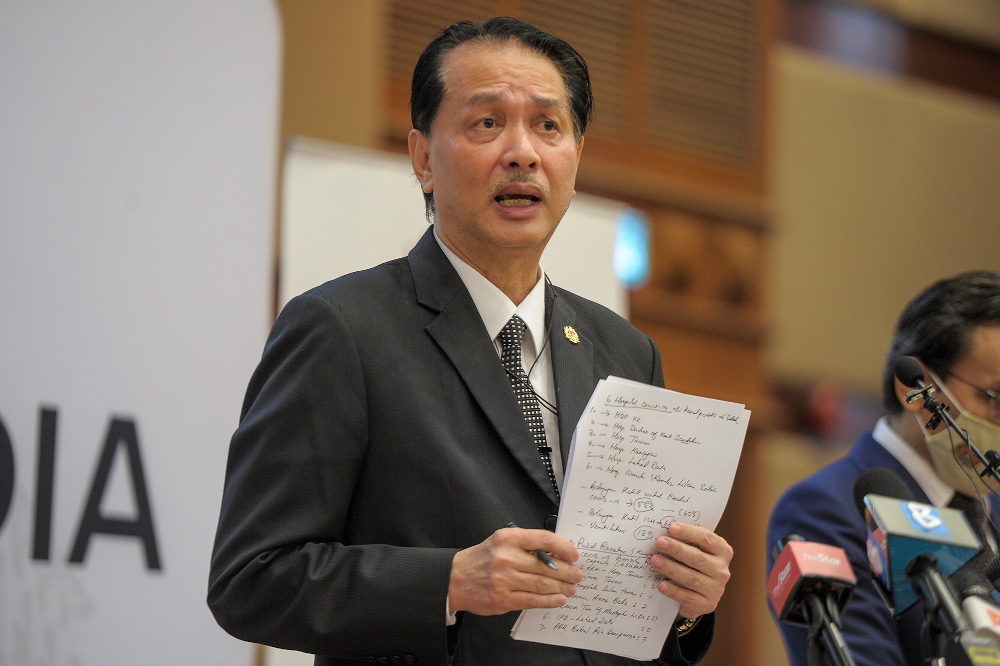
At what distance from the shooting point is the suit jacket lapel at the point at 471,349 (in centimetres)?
168

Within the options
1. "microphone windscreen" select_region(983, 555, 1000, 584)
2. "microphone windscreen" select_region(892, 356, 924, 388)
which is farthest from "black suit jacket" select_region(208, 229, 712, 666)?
"microphone windscreen" select_region(892, 356, 924, 388)

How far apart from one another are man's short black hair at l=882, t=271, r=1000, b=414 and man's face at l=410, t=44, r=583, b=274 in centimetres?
106

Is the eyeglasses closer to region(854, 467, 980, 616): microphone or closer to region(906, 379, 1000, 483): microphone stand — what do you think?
region(906, 379, 1000, 483): microphone stand

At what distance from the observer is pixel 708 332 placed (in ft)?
20.9

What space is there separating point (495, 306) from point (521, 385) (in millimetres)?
148

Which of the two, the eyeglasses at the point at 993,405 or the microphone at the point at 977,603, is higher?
the eyeglasses at the point at 993,405

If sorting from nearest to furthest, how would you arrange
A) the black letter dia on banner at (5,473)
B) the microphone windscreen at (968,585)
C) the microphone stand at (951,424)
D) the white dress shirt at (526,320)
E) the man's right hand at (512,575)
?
the man's right hand at (512,575) → the microphone windscreen at (968,585) → the white dress shirt at (526,320) → the microphone stand at (951,424) → the black letter dia on banner at (5,473)

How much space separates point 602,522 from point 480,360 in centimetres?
32

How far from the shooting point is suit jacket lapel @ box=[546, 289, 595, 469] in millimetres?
1752

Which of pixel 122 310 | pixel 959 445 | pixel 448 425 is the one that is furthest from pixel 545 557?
pixel 122 310

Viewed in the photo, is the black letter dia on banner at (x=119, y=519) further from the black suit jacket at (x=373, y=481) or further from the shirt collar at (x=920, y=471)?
the shirt collar at (x=920, y=471)

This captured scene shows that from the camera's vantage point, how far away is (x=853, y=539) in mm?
2373

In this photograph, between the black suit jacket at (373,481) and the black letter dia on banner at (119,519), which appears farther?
the black letter dia on banner at (119,519)

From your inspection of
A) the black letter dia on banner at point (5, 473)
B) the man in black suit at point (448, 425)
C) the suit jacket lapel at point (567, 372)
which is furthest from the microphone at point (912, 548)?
the black letter dia on banner at point (5, 473)
